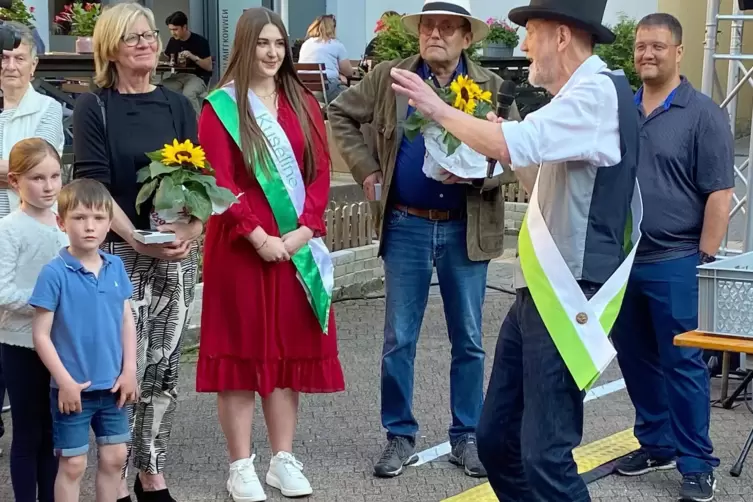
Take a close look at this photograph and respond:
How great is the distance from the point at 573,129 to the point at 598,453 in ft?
8.50

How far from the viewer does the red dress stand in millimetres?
4824

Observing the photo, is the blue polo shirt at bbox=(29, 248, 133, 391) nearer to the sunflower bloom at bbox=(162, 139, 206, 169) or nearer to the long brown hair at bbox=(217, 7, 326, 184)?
the sunflower bloom at bbox=(162, 139, 206, 169)

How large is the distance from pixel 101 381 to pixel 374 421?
225 centimetres

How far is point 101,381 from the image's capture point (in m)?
4.09

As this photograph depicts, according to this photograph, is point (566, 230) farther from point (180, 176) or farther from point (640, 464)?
point (640, 464)

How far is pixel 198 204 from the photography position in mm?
4418

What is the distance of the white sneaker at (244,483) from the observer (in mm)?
4812

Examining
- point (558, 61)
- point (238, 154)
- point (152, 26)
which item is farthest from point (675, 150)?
point (152, 26)

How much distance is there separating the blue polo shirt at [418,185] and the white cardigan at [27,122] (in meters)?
1.66

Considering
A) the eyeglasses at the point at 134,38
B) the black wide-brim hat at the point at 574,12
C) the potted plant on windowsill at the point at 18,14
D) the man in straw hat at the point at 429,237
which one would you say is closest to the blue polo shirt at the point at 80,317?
the eyeglasses at the point at 134,38

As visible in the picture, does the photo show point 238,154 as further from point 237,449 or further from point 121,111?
point 237,449

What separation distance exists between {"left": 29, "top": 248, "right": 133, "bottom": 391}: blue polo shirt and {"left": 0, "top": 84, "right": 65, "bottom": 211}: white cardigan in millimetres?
1304

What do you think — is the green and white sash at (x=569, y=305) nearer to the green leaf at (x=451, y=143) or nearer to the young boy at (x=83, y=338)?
the green leaf at (x=451, y=143)

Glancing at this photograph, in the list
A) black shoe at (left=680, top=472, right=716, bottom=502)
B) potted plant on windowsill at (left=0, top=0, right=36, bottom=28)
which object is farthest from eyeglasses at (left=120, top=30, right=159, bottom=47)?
potted plant on windowsill at (left=0, top=0, right=36, bottom=28)
